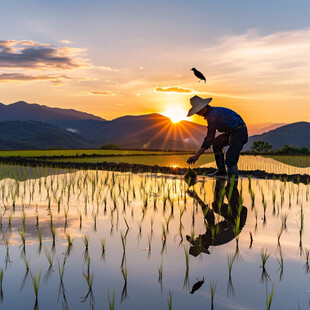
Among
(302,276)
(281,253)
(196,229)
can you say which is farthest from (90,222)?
(302,276)

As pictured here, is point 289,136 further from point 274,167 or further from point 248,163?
point 274,167

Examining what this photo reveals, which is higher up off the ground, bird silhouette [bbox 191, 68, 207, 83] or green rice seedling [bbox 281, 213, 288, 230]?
bird silhouette [bbox 191, 68, 207, 83]

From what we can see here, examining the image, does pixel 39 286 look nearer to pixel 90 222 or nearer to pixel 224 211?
pixel 90 222

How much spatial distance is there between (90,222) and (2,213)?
139 cm

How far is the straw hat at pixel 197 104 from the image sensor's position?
8657 mm

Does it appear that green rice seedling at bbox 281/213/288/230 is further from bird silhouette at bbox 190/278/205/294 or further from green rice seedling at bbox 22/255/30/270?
green rice seedling at bbox 22/255/30/270

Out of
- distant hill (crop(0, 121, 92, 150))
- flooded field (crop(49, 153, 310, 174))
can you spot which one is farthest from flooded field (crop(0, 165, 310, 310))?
distant hill (crop(0, 121, 92, 150))

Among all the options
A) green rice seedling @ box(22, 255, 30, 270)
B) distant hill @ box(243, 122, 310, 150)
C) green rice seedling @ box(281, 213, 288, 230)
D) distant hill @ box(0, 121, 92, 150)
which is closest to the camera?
green rice seedling @ box(22, 255, 30, 270)

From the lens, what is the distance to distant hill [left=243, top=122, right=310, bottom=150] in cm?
12119

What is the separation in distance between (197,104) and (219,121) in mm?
664

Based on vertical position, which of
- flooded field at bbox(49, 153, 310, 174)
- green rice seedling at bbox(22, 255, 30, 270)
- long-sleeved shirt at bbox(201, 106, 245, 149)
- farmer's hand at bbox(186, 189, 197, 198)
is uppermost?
long-sleeved shirt at bbox(201, 106, 245, 149)

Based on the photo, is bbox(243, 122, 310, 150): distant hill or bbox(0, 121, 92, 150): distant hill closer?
bbox(0, 121, 92, 150): distant hill

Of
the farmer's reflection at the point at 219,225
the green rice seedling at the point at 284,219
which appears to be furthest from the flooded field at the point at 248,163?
the green rice seedling at the point at 284,219

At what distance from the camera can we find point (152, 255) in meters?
3.82
